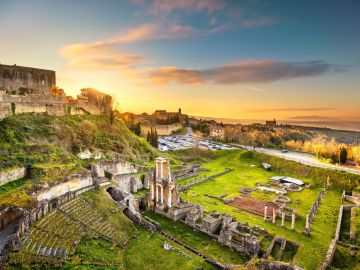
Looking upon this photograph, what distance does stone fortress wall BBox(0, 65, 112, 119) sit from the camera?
111 feet

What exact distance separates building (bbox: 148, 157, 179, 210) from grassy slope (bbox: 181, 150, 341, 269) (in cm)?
582

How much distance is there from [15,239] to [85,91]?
43485 mm

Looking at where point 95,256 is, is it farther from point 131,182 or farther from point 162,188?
point 131,182

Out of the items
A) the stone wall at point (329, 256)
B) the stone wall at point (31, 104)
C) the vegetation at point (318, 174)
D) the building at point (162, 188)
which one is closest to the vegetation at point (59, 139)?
the stone wall at point (31, 104)

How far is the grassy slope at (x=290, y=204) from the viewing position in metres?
24.6

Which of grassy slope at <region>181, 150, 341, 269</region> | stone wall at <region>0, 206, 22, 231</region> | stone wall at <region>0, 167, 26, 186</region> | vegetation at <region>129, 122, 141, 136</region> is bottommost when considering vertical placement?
grassy slope at <region>181, 150, 341, 269</region>

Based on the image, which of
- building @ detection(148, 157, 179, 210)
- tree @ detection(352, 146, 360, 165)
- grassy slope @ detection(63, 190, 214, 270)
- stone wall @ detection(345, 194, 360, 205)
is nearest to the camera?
grassy slope @ detection(63, 190, 214, 270)

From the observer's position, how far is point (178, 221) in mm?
28375

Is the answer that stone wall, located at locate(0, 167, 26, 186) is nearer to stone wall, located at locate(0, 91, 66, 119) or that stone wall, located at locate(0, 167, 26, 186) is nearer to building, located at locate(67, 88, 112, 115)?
stone wall, located at locate(0, 91, 66, 119)

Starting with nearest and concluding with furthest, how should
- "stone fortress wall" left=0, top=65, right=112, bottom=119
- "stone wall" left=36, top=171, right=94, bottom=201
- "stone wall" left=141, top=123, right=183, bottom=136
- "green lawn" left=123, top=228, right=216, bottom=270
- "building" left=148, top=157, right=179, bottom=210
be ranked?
1. "green lawn" left=123, top=228, right=216, bottom=270
2. "stone wall" left=36, top=171, right=94, bottom=201
3. "building" left=148, top=157, right=179, bottom=210
4. "stone fortress wall" left=0, top=65, right=112, bottom=119
5. "stone wall" left=141, top=123, right=183, bottom=136

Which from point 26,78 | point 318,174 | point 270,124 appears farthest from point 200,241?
point 270,124

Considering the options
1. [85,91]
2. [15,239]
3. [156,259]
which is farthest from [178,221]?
[85,91]

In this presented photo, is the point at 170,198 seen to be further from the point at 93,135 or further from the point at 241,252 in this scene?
the point at 93,135

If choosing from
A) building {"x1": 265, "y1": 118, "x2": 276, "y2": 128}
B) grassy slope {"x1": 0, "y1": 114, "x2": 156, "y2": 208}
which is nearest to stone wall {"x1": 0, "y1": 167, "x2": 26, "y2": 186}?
grassy slope {"x1": 0, "y1": 114, "x2": 156, "y2": 208}
